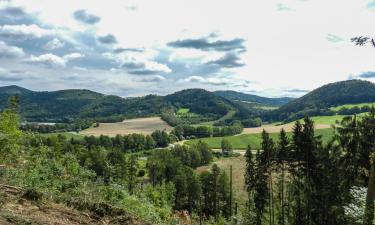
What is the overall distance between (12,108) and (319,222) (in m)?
38.9

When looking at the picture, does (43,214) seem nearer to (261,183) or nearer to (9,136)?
(9,136)

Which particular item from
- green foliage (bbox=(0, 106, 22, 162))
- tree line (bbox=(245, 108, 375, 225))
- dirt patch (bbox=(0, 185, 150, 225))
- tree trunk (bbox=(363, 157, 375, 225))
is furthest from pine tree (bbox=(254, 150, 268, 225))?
dirt patch (bbox=(0, 185, 150, 225))

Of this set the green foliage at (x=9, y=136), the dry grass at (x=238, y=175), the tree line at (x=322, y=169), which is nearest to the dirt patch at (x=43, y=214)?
the green foliage at (x=9, y=136)

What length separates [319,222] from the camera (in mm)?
50938

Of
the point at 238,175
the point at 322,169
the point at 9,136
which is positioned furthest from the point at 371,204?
the point at 238,175

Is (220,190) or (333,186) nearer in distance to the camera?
(333,186)

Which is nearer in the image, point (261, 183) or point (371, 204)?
point (371, 204)

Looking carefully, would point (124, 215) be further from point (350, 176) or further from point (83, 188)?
point (350, 176)

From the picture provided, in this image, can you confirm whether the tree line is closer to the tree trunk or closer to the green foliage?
the tree trunk

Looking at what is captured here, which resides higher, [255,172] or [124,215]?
[124,215]

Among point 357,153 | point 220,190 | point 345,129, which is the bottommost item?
point 220,190

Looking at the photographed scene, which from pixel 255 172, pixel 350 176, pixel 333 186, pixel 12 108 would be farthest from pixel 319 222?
pixel 12 108

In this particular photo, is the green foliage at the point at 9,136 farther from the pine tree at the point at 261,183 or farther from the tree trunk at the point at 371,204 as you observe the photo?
the pine tree at the point at 261,183

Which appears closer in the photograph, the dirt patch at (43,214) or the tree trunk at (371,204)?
the dirt patch at (43,214)
